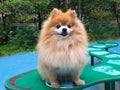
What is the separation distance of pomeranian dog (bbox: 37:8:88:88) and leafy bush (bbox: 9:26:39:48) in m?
4.28

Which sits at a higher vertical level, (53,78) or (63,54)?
(63,54)

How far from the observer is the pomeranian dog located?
293 centimetres

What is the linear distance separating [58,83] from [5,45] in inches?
187

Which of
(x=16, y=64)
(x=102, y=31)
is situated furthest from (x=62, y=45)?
(x=102, y=31)

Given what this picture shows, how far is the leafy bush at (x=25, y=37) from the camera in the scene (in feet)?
24.0

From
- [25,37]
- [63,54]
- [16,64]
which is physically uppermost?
[63,54]

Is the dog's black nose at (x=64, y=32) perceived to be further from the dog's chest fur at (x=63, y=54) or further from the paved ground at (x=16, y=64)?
the paved ground at (x=16, y=64)

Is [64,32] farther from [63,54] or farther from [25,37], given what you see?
[25,37]

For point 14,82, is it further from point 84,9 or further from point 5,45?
point 84,9

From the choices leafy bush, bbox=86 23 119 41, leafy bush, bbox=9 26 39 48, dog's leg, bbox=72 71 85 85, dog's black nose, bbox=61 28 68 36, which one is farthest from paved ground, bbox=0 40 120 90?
leafy bush, bbox=86 23 119 41

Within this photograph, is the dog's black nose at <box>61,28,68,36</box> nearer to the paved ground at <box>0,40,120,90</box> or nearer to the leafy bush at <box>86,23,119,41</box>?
the paved ground at <box>0,40,120,90</box>

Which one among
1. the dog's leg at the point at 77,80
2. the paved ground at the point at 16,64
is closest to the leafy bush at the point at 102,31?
the paved ground at the point at 16,64

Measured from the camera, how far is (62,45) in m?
2.96

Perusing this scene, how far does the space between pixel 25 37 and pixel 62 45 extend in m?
4.48
